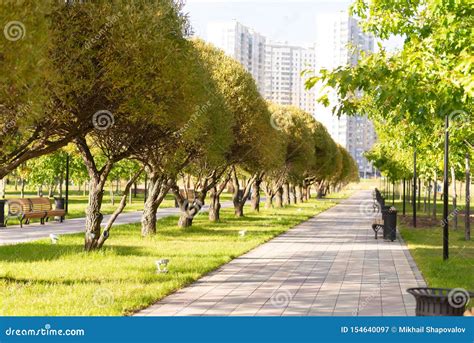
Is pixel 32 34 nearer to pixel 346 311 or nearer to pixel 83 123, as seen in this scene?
pixel 83 123

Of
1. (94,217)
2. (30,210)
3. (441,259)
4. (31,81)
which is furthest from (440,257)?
(30,210)

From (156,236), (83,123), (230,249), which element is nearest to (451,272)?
(230,249)

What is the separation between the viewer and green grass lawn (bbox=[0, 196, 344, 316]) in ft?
34.5

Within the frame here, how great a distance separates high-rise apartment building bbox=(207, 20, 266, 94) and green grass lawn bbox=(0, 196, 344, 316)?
113 metres

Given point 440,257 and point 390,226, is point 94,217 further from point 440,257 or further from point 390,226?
point 390,226

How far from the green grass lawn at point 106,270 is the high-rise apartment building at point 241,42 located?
113361 mm

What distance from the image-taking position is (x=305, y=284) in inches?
527

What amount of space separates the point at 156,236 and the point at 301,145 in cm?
2713

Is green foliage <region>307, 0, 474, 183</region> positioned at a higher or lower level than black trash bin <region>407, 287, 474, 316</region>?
higher

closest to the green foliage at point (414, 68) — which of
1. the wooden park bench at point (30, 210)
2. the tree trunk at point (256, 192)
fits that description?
the wooden park bench at point (30, 210)

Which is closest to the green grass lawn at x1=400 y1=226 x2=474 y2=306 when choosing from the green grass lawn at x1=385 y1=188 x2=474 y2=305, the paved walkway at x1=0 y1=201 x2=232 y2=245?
the green grass lawn at x1=385 y1=188 x2=474 y2=305

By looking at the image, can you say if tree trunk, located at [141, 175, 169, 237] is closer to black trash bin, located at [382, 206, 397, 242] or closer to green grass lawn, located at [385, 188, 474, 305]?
black trash bin, located at [382, 206, 397, 242]

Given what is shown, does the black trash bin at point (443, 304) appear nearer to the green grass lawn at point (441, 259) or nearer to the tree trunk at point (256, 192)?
the green grass lawn at point (441, 259)

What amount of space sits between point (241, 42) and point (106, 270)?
441 ft
